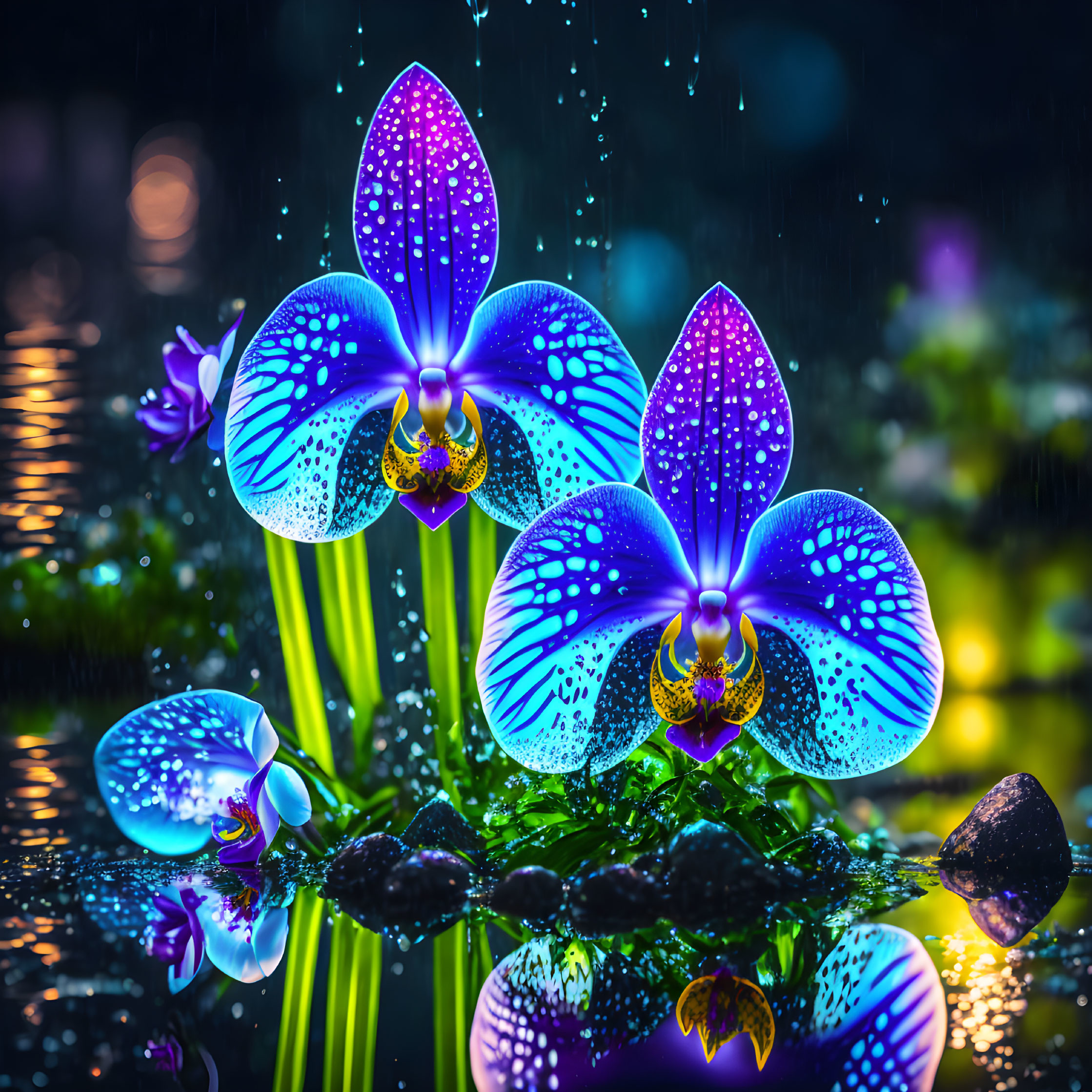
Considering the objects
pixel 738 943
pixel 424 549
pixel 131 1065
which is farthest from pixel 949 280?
pixel 131 1065

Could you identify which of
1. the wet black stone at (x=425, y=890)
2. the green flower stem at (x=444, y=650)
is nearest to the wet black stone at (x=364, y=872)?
the wet black stone at (x=425, y=890)

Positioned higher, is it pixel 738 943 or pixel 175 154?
pixel 175 154

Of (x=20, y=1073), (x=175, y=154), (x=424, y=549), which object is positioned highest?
(x=175, y=154)

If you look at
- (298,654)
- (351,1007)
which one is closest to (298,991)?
(351,1007)

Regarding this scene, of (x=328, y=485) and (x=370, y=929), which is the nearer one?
(x=370, y=929)

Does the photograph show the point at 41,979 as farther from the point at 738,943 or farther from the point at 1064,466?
the point at 1064,466

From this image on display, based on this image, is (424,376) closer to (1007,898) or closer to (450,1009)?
(450,1009)

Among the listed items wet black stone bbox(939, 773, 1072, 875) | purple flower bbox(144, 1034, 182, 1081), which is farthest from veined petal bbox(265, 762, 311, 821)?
wet black stone bbox(939, 773, 1072, 875)

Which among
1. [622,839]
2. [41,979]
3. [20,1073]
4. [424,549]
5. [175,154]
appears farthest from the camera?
[175,154]
